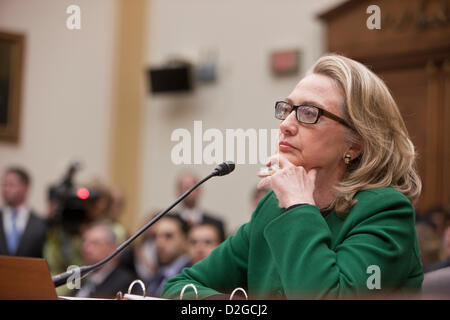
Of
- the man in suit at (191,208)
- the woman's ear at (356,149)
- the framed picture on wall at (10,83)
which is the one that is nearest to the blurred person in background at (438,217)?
the man in suit at (191,208)

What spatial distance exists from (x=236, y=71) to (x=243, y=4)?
631mm

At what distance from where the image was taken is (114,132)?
6656mm

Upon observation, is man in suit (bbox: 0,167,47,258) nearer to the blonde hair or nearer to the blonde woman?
the blonde woman

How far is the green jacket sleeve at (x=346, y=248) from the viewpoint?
141 cm

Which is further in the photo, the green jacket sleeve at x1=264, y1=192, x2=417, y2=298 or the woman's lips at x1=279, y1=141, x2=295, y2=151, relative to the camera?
the woman's lips at x1=279, y1=141, x2=295, y2=151

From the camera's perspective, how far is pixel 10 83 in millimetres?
6391

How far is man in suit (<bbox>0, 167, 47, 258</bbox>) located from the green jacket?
3.19m

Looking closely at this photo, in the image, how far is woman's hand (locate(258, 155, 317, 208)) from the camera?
1.55 m

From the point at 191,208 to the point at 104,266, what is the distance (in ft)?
4.02

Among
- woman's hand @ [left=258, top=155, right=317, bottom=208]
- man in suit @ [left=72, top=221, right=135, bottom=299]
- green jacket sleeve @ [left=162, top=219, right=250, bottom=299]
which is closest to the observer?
woman's hand @ [left=258, top=155, right=317, bottom=208]

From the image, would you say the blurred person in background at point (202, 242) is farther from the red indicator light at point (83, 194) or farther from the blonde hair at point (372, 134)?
the blonde hair at point (372, 134)

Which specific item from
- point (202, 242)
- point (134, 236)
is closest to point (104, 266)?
point (202, 242)

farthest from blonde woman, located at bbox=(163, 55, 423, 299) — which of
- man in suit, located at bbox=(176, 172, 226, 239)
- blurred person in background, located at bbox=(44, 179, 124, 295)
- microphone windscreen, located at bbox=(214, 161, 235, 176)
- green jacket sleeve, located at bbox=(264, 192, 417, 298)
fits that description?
man in suit, located at bbox=(176, 172, 226, 239)

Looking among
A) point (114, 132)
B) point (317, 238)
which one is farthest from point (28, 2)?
point (317, 238)
